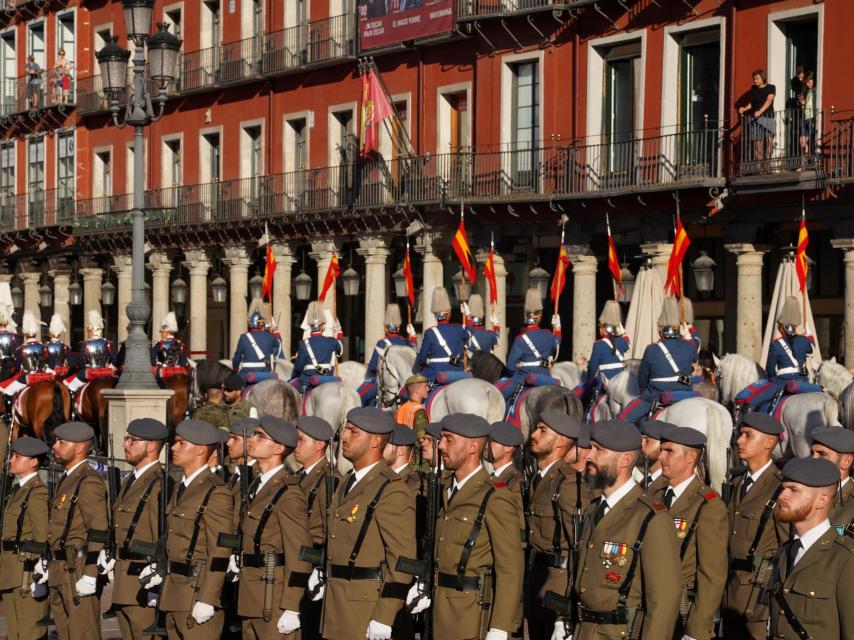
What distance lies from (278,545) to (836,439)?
3.13 meters

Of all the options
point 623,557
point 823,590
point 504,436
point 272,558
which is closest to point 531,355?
point 504,436

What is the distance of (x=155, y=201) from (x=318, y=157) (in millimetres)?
6742

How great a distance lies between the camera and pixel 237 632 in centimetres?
1084

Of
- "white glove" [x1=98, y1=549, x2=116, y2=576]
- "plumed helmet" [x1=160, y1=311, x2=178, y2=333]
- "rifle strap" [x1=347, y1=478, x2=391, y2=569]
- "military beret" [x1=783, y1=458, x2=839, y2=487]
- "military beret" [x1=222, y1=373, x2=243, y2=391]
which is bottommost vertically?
"white glove" [x1=98, y1=549, x2=116, y2=576]

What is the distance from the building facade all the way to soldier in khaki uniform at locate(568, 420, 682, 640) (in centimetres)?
1328

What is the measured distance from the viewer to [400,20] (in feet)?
107

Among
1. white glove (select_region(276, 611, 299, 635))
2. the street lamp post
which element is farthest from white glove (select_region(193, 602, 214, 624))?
the street lamp post

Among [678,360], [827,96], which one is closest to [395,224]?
[827,96]

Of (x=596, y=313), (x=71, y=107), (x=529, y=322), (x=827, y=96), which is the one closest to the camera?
(x=529, y=322)

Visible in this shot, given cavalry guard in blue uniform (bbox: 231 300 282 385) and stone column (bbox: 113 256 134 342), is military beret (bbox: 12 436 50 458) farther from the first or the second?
stone column (bbox: 113 256 134 342)

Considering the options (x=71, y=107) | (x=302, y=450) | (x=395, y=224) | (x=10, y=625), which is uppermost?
(x=71, y=107)

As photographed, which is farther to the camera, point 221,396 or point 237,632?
point 221,396

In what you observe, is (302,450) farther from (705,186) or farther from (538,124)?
(538,124)

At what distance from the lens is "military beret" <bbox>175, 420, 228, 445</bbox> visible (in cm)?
1040
